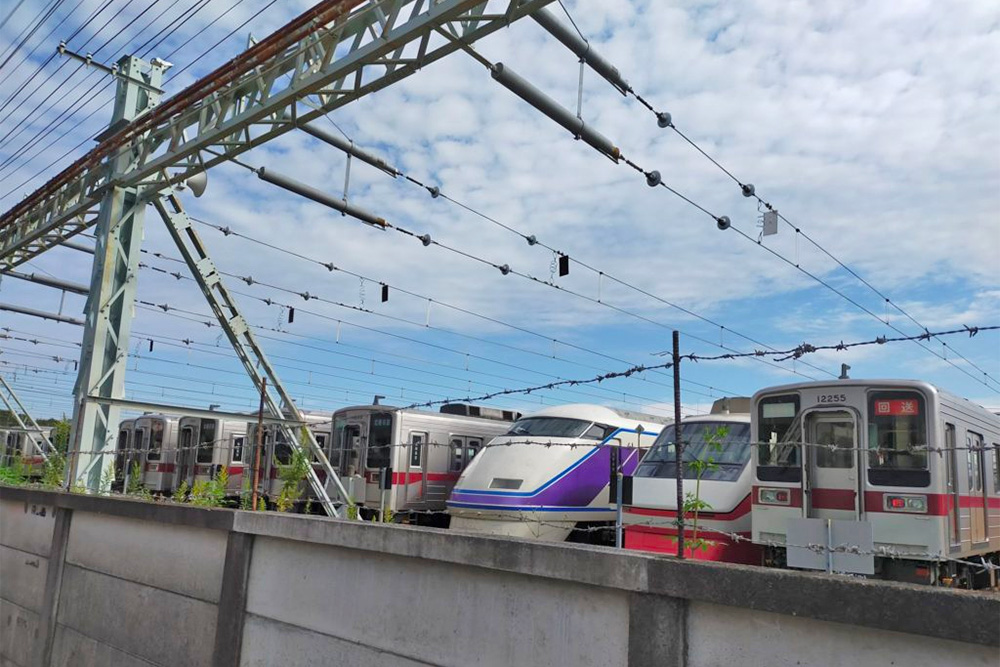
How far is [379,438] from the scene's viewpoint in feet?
61.8

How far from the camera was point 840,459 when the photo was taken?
9781 mm

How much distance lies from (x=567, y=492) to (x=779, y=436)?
486cm

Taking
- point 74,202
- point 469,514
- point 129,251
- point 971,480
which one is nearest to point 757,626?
point 971,480

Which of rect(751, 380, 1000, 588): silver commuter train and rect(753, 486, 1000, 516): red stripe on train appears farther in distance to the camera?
rect(751, 380, 1000, 588): silver commuter train

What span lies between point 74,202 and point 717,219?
12457mm

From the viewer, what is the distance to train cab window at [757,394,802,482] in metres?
10.0

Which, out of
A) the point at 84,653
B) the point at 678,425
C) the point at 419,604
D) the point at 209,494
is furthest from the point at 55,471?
the point at 678,425

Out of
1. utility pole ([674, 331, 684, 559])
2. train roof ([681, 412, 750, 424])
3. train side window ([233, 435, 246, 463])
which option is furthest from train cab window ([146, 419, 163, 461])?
utility pole ([674, 331, 684, 559])

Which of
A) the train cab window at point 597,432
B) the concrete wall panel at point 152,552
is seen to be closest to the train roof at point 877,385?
the train cab window at point 597,432

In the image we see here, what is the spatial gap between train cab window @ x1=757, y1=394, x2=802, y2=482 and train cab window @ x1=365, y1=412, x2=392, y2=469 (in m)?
10.2

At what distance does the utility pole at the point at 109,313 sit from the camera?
12.1 m

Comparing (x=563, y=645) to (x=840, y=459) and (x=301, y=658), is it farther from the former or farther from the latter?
(x=840, y=459)

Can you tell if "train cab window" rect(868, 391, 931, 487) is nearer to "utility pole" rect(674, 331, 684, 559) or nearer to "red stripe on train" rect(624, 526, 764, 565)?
"red stripe on train" rect(624, 526, 764, 565)

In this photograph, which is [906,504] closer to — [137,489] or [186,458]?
[137,489]
